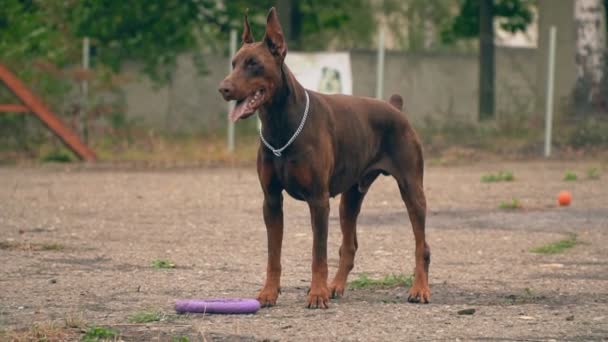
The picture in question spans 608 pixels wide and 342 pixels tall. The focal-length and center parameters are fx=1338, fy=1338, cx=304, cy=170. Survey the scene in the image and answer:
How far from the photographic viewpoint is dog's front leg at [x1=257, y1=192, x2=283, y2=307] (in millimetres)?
8445

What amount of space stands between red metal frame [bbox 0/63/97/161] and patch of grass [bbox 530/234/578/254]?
36.8 ft

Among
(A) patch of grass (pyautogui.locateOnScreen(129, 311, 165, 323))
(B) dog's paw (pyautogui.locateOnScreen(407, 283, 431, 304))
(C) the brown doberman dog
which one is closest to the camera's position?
(A) patch of grass (pyautogui.locateOnScreen(129, 311, 165, 323))

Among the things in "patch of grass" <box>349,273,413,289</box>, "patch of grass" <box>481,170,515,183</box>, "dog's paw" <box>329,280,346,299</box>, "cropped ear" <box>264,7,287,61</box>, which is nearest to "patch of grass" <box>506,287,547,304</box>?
"patch of grass" <box>349,273,413,289</box>

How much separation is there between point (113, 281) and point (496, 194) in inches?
335

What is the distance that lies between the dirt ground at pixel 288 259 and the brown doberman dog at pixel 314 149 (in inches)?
9.5

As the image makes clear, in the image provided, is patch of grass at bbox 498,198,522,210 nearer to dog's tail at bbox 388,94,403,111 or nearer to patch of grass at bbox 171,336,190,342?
dog's tail at bbox 388,94,403,111

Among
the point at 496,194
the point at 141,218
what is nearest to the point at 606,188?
the point at 496,194

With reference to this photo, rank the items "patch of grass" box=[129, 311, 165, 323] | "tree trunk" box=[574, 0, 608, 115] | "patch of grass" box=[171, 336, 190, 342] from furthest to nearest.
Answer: "tree trunk" box=[574, 0, 608, 115] < "patch of grass" box=[129, 311, 165, 323] < "patch of grass" box=[171, 336, 190, 342]

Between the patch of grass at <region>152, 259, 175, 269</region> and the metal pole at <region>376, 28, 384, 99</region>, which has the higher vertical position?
the metal pole at <region>376, 28, 384, 99</region>

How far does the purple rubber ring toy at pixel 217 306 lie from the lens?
795 centimetres

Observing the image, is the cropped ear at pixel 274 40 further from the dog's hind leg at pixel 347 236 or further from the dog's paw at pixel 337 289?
the dog's paw at pixel 337 289

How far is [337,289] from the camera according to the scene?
352 inches

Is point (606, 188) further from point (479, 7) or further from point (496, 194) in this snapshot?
point (479, 7)

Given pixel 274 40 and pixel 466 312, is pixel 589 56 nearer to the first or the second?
pixel 274 40
